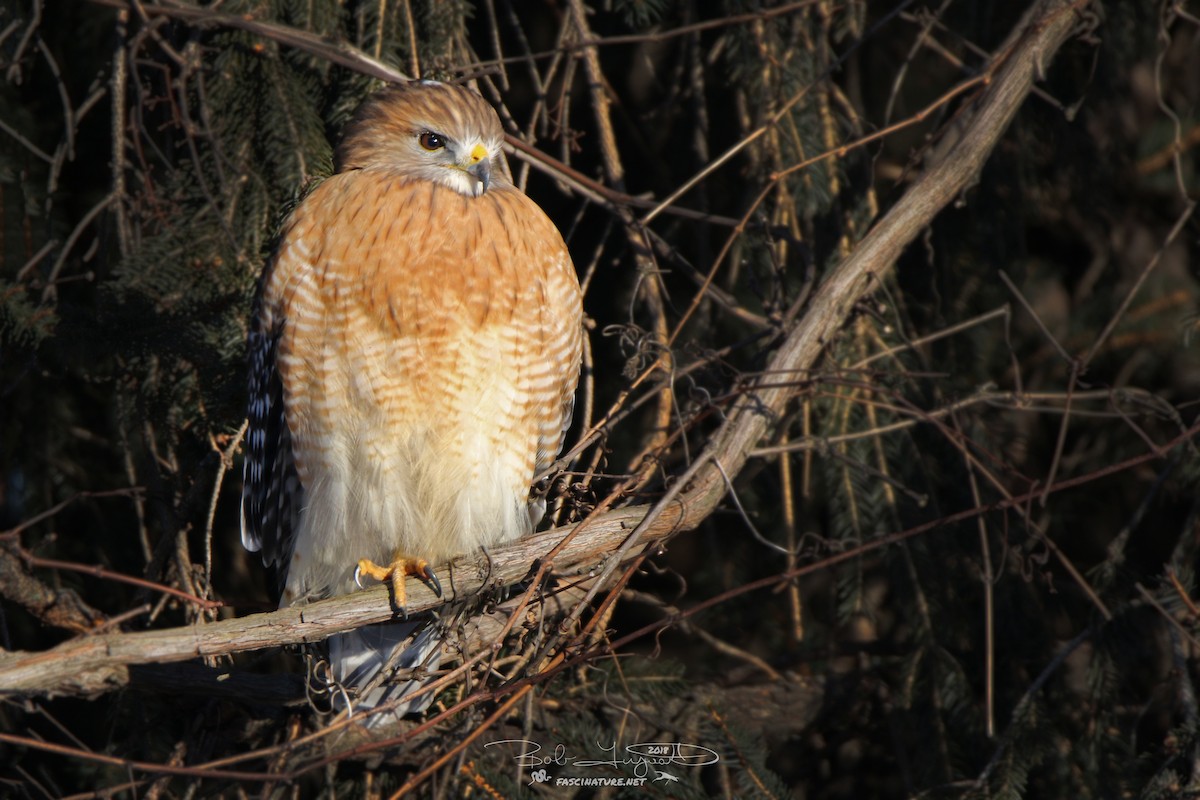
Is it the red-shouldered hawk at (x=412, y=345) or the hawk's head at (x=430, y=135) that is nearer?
the red-shouldered hawk at (x=412, y=345)

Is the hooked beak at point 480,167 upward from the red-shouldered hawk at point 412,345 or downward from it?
upward

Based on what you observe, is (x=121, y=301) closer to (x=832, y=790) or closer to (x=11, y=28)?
(x=11, y=28)

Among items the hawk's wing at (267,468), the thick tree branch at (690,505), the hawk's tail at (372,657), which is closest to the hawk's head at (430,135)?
the hawk's wing at (267,468)

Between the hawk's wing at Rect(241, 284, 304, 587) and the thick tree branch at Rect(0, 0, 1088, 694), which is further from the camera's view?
the hawk's wing at Rect(241, 284, 304, 587)

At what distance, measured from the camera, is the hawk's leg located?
2.62 metres

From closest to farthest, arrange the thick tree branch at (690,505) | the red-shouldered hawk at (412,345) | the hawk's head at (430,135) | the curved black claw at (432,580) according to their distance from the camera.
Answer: the thick tree branch at (690,505) < the curved black claw at (432,580) < the red-shouldered hawk at (412,345) < the hawk's head at (430,135)

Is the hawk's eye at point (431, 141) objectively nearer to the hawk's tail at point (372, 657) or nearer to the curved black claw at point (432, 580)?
the curved black claw at point (432, 580)

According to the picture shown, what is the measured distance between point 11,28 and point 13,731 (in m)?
2.06

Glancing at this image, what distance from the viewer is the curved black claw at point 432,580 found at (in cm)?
273

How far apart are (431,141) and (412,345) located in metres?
0.60

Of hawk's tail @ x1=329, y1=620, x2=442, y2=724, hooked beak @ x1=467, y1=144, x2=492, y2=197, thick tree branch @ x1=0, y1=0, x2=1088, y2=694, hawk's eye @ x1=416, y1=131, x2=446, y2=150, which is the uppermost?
hawk's eye @ x1=416, y1=131, x2=446, y2=150

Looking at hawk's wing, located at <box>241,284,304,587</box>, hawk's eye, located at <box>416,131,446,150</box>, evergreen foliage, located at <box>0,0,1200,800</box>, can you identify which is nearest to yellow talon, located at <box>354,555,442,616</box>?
evergreen foliage, located at <box>0,0,1200,800</box>

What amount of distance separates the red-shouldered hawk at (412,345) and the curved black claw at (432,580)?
0.05 m

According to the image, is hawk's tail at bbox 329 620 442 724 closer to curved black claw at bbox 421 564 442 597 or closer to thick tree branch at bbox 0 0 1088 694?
curved black claw at bbox 421 564 442 597
